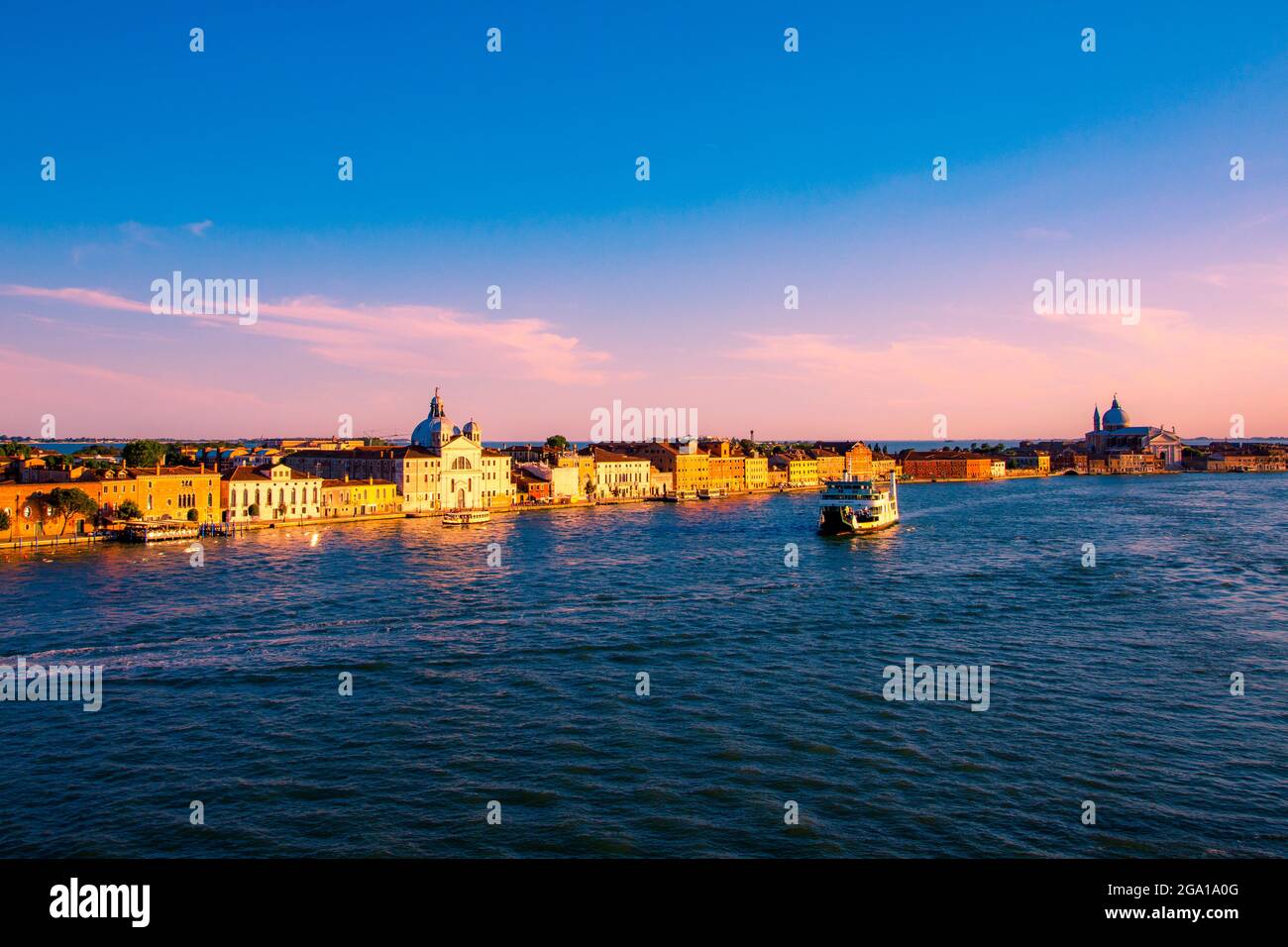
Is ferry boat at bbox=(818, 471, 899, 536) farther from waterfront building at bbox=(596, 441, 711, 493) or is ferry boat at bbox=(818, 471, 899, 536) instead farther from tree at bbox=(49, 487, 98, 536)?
tree at bbox=(49, 487, 98, 536)

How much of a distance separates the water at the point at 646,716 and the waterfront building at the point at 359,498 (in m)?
21.2

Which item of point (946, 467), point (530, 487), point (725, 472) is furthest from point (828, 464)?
point (530, 487)

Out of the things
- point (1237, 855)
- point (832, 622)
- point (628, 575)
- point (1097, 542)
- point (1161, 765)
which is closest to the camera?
point (1237, 855)

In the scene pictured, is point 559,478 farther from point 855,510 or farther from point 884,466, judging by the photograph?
point 884,466

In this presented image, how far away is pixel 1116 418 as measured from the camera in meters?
136

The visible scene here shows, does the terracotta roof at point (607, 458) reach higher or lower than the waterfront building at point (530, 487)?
higher

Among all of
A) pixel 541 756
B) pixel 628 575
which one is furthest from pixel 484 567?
pixel 541 756

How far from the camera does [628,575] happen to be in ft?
91.4

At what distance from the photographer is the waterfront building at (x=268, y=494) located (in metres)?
45.3

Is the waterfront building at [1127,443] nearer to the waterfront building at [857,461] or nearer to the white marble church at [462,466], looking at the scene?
the waterfront building at [857,461]

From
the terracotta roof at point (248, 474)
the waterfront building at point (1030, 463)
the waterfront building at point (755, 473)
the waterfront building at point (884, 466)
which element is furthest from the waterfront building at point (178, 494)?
the waterfront building at point (1030, 463)

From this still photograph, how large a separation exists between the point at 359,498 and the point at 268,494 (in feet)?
19.1
